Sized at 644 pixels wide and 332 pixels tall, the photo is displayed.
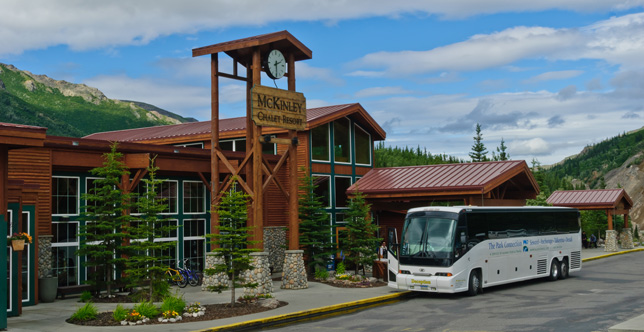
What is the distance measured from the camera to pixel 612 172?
13038 cm

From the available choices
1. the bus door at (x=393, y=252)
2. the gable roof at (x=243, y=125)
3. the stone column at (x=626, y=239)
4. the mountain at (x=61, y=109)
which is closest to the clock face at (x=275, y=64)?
the bus door at (x=393, y=252)

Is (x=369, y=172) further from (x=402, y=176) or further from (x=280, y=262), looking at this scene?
(x=280, y=262)

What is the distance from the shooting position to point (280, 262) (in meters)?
32.3

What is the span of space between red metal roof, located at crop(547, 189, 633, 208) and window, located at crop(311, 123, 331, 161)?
2301 cm

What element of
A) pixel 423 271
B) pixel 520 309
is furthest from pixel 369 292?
pixel 520 309

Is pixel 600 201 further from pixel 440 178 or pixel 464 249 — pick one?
pixel 464 249

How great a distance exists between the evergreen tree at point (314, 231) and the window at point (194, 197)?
436 cm

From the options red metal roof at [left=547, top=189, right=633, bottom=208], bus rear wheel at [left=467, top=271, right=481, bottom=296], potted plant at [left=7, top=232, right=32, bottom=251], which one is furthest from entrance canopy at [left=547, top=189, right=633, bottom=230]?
potted plant at [left=7, top=232, right=32, bottom=251]

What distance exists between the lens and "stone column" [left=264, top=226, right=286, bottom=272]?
3166 cm

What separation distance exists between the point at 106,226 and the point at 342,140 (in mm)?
17753

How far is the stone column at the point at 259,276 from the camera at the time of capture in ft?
71.9

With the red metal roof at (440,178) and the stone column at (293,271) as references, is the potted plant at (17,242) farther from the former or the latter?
the red metal roof at (440,178)

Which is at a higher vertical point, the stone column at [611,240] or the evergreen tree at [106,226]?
the evergreen tree at [106,226]

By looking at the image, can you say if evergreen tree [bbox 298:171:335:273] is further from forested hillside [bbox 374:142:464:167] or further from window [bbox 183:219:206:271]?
forested hillside [bbox 374:142:464:167]
